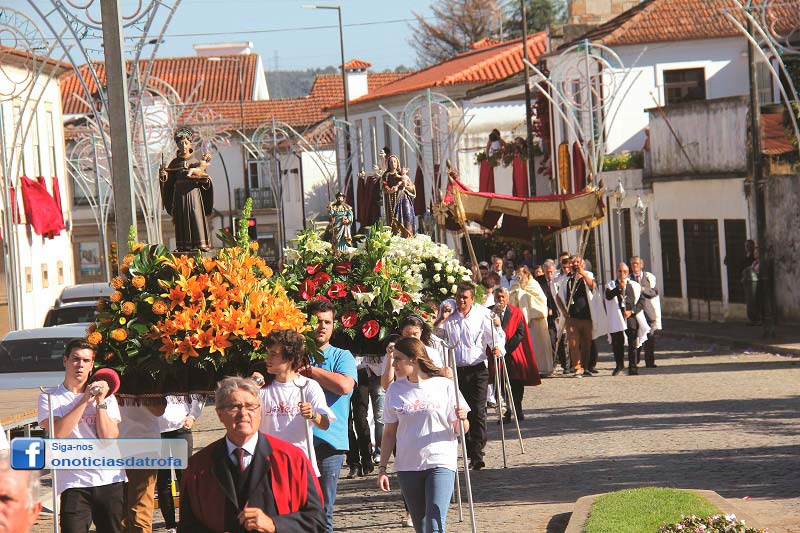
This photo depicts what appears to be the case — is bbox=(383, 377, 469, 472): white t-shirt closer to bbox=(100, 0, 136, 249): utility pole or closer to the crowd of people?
the crowd of people

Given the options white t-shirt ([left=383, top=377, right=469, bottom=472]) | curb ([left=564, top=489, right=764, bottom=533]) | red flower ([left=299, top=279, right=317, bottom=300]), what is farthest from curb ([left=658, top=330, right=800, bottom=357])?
white t-shirt ([left=383, top=377, right=469, bottom=472])

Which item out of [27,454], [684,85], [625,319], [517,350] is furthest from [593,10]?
[27,454]

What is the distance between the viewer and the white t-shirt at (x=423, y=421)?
30.5ft

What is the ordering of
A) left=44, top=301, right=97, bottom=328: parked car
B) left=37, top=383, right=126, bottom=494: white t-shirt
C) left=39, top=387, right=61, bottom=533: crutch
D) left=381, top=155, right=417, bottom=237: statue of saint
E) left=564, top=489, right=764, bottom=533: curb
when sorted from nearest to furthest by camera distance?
left=39, top=387, right=61, bottom=533: crutch, left=37, top=383, right=126, bottom=494: white t-shirt, left=564, top=489, right=764, bottom=533: curb, left=381, top=155, right=417, bottom=237: statue of saint, left=44, top=301, right=97, bottom=328: parked car

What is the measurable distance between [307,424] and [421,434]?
92 cm

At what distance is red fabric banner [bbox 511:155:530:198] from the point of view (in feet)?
155

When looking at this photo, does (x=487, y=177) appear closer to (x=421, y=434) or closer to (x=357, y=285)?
(x=357, y=285)

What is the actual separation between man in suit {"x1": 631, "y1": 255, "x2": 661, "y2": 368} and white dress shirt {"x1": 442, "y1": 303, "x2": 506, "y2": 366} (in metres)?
9.03

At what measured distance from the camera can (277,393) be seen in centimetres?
878

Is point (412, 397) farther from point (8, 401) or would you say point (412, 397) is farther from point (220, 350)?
point (8, 401)

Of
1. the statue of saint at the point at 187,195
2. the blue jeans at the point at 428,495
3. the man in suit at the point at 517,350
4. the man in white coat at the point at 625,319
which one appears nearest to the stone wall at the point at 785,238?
the man in white coat at the point at 625,319

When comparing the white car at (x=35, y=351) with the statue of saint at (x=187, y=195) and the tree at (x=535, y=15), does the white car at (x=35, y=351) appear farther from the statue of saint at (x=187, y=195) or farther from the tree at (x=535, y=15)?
the tree at (x=535, y=15)

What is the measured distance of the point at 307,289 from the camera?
13.0 m

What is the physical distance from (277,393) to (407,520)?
3145 millimetres
